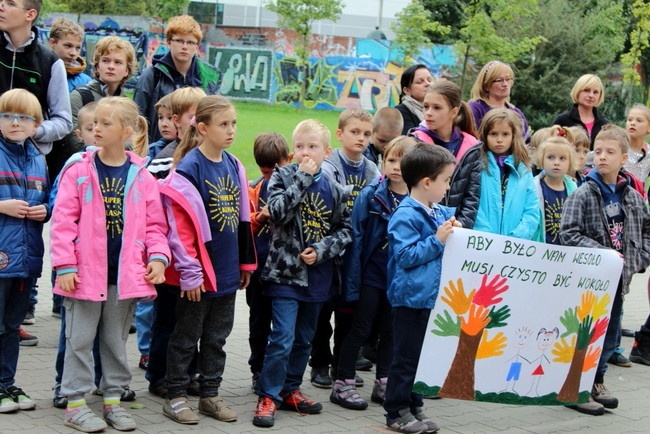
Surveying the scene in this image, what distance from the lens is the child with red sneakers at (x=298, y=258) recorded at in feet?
19.3

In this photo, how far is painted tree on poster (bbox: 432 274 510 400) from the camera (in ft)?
19.0

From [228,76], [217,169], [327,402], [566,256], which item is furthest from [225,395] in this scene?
[228,76]

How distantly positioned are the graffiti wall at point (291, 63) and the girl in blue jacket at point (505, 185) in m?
38.2

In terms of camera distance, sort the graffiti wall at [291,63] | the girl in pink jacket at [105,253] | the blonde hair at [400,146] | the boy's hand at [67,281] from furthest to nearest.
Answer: the graffiti wall at [291,63] → the blonde hair at [400,146] → the girl in pink jacket at [105,253] → the boy's hand at [67,281]

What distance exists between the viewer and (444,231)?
561cm

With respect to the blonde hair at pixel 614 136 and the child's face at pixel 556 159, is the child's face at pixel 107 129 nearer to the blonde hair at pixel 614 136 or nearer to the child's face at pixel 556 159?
the child's face at pixel 556 159

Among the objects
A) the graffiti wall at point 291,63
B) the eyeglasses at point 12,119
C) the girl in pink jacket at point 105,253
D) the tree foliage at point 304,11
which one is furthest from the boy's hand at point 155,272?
the graffiti wall at point 291,63

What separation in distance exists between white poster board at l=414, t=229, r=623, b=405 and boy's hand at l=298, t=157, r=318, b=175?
0.98 metres

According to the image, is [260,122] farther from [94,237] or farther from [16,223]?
[94,237]

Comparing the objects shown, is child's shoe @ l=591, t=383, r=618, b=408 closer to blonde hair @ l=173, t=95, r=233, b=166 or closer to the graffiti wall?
blonde hair @ l=173, t=95, r=233, b=166

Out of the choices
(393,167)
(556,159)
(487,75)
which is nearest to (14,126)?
(393,167)

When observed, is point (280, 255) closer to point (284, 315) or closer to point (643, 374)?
point (284, 315)

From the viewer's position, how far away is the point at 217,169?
576 cm

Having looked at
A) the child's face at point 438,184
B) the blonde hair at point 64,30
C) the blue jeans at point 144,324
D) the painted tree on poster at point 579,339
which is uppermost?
the blonde hair at point 64,30
